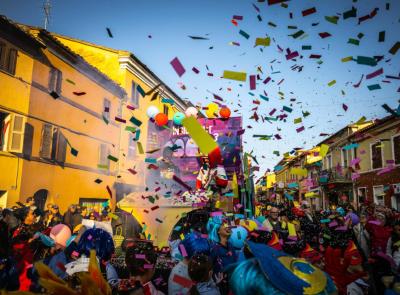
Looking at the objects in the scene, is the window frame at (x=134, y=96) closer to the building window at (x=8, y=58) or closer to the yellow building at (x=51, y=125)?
the yellow building at (x=51, y=125)

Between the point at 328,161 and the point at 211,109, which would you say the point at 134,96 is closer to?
the point at 211,109

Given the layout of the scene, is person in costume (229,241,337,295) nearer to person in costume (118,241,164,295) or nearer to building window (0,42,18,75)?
person in costume (118,241,164,295)


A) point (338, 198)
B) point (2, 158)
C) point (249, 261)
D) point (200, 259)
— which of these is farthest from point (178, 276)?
point (338, 198)

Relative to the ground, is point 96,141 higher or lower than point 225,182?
higher

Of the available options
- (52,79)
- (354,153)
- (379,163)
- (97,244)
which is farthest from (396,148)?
(97,244)

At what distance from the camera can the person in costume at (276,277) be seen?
1.39 meters

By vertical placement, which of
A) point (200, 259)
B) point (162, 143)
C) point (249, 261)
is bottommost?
point (200, 259)

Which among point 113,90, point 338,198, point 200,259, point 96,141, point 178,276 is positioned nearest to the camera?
point 200,259

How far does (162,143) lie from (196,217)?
6.98m

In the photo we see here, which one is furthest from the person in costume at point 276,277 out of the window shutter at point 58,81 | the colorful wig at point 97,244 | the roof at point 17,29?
the window shutter at point 58,81

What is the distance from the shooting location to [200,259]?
102 inches

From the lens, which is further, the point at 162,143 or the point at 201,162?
the point at 162,143

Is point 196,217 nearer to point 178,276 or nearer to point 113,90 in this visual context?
point 178,276

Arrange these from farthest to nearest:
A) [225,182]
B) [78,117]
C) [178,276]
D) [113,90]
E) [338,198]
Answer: [338,198] → [113,90] → [78,117] → [225,182] → [178,276]
